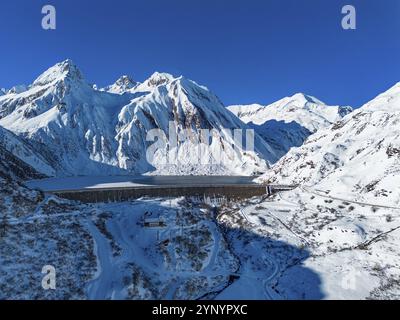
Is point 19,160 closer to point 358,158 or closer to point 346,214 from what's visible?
point 358,158

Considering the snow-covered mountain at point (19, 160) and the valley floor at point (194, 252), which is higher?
the snow-covered mountain at point (19, 160)

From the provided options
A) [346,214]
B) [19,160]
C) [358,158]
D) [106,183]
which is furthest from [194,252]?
[19,160]

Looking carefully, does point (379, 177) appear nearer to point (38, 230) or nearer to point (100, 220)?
point (100, 220)

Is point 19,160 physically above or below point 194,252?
above

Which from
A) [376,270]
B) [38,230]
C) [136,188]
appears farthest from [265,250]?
[136,188]

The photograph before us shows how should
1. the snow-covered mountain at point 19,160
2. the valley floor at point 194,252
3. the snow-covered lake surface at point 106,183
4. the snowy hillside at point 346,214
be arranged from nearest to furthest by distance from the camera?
the valley floor at point 194,252 → the snowy hillside at point 346,214 → the snow-covered lake surface at point 106,183 → the snow-covered mountain at point 19,160

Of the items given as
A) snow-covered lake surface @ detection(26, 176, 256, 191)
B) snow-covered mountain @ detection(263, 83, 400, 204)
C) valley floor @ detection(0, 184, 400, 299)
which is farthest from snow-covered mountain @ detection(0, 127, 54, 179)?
snow-covered mountain @ detection(263, 83, 400, 204)

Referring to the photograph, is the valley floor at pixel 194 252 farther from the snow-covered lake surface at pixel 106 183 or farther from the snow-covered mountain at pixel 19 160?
the snow-covered mountain at pixel 19 160

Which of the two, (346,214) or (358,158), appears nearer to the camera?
(346,214)

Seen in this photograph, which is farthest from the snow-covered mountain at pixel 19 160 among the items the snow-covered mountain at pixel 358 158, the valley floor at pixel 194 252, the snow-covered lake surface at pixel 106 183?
the snow-covered mountain at pixel 358 158
